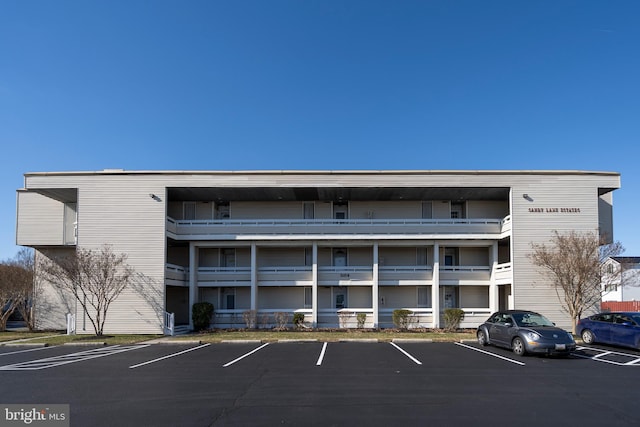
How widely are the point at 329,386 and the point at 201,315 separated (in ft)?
54.0

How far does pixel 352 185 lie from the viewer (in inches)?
979

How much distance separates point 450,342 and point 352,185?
1006 centimetres

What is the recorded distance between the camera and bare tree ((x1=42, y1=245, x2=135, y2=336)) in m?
22.3

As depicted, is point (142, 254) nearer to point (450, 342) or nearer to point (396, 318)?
point (396, 318)

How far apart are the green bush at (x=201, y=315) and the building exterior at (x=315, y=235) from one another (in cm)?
84

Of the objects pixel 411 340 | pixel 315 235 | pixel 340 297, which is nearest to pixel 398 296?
pixel 340 297

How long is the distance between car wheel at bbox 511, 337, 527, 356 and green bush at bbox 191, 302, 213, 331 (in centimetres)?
A: 1678

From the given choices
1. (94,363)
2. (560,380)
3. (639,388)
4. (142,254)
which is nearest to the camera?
(639,388)

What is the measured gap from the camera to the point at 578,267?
70.8 feet

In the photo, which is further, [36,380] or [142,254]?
[142,254]

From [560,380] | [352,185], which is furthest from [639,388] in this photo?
[352,185]

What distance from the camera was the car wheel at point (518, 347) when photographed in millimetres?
15180

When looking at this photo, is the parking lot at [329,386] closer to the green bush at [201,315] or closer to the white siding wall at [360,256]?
the green bush at [201,315]

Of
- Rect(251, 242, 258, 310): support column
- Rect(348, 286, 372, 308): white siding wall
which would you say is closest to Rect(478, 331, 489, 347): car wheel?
Rect(348, 286, 372, 308): white siding wall
